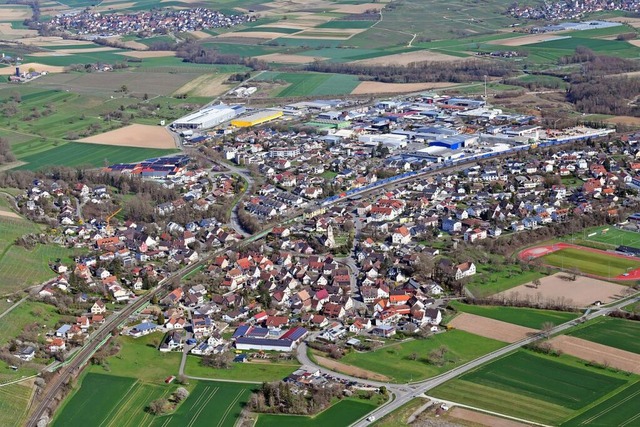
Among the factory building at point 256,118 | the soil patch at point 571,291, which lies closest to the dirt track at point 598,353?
the soil patch at point 571,291

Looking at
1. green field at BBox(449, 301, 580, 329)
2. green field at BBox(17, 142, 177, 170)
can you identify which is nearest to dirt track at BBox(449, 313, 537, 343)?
green field at BBox(449, 301, 580, 329)

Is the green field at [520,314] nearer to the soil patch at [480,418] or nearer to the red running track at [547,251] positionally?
the red running track at [547,251]

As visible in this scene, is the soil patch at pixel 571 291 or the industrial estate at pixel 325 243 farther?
the soil patch at pixel 571 291

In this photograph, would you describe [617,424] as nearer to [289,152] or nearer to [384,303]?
[384,303]

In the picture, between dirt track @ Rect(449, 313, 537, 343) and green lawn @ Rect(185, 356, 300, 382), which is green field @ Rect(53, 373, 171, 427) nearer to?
green lawn @ Rect(185, 356, 300, 382)

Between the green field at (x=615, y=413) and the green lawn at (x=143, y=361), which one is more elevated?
the green field at (x=615, y=413)

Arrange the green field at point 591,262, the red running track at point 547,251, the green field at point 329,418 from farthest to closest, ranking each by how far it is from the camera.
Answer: the red running track at point 547,251, the green field at point 591,262, the green field at point 329,418

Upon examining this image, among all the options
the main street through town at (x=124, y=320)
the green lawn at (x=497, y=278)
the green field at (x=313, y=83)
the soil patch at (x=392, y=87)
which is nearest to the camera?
the main street through town at (x=124, y=320)

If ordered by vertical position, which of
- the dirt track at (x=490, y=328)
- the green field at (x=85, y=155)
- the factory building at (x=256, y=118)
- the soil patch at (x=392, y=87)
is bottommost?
the dirt track at (x=490, y=328)
